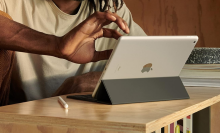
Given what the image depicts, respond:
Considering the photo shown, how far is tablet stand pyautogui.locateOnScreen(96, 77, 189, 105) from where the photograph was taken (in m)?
0.65

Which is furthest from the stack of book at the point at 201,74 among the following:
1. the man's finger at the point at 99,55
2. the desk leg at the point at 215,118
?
the man's finger at the point at 99,55

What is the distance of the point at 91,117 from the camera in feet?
Answer: 1.60

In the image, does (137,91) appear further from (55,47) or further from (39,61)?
(39,61)

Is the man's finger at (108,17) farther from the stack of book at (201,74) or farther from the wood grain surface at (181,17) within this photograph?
the wood grain surface at (181,17)

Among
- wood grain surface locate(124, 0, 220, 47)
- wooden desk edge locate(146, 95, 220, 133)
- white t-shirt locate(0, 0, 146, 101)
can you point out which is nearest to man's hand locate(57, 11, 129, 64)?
wooden desk edge locate(146, 95, 220, 133)

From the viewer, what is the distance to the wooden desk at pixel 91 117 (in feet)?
1.49

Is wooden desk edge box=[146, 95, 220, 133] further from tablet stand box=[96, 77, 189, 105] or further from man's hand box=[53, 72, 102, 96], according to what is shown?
man's hand box=[53, 72, 102, 96]

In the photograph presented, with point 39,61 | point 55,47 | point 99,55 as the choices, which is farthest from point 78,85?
point 39,61

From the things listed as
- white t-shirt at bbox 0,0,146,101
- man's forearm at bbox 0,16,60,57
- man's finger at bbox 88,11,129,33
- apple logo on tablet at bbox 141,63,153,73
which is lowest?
white t-shirt at bbox 0,0,146,101

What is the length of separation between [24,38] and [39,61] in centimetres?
53

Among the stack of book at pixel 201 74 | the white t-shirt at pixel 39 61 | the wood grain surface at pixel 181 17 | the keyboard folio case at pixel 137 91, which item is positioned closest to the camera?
the keyboard folio case at pixel 137 91

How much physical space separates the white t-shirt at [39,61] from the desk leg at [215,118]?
65 cm

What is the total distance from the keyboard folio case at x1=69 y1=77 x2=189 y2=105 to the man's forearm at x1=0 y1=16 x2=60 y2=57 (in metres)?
0.19

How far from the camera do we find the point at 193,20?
194 centimetres
